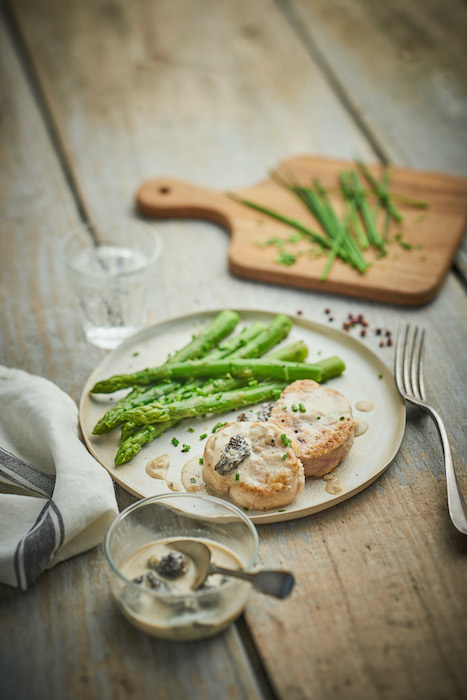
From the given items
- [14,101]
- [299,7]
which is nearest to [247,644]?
[14,101]

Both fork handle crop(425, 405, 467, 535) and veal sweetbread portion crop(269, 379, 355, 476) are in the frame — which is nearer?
fork handle crop(425, 405, 467, 535)

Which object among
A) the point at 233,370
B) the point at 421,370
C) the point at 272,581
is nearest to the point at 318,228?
the point at 421,370

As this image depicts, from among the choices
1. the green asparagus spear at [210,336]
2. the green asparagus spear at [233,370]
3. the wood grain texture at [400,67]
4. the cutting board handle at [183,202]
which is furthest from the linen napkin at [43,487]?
the wood grain texture at [400,67]

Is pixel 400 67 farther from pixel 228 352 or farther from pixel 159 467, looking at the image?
pixel 159 467

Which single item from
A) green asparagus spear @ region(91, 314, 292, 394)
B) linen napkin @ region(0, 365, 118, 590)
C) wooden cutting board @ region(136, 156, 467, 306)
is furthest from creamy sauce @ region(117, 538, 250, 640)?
wooden cutting board @ region(136, 156, 467, 306)

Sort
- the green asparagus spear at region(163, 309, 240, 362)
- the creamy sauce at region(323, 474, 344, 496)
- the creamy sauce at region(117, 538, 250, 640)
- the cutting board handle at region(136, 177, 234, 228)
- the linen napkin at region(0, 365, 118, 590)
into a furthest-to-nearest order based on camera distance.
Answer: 1. the cutting board handle at region(136, 177, 234, 228)
2. the green asparagus spear at region(163, 309, 240, 362)
3. the creamy sauce at region(323, 474, 344, 496)
4. the linen napkin at region(0, 365, 118, 590)
5. the creamy sauce at region(117, 538, 250, 640)

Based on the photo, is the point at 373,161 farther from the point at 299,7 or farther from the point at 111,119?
the point at 299,7

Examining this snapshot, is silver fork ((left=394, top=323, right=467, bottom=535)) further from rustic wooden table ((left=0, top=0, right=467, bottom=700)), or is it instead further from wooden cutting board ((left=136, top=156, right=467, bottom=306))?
wooden cutting board ((left=136, top=156, right=467, bottom=306))
